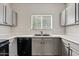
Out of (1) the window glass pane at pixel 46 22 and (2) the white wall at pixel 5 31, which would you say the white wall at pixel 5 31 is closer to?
(2) the white wall at pixel 5 31

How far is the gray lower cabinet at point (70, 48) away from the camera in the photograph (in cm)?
99

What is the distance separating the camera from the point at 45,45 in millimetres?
1428

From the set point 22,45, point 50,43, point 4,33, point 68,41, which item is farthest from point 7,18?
point 68,41

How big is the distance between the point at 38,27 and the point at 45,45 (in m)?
0.26

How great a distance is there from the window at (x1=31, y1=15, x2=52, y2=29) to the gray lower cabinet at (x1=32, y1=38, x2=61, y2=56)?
0.17 m

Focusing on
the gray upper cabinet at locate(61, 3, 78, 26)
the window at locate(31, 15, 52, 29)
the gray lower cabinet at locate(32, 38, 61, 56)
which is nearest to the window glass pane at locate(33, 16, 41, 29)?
the window at locate(31, 15, 52, 29)

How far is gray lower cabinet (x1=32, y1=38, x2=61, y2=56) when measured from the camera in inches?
53.6

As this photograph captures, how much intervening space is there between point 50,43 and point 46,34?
0.14 metres

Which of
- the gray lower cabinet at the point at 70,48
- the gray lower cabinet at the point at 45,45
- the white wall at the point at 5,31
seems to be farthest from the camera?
the gray lower cabinet at the point at 45,45

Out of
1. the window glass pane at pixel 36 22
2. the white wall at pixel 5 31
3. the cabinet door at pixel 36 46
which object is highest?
the window glass pane at pixel 36 22

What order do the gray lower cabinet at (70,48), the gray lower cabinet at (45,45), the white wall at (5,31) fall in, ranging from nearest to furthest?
the gray lower cabinet at (70,48)
the white wall at (5,31)
the gray lower cabinet at (45,45)

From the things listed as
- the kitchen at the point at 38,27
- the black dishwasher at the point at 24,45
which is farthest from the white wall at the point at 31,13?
the black dishwasher at the point at 24,45

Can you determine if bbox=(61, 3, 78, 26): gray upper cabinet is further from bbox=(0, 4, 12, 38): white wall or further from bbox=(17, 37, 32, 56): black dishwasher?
Result: bbox=(0, 4, 12, 38): white wall

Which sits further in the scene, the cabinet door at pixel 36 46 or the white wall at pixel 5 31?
the cabinet door at pixel 36 46
